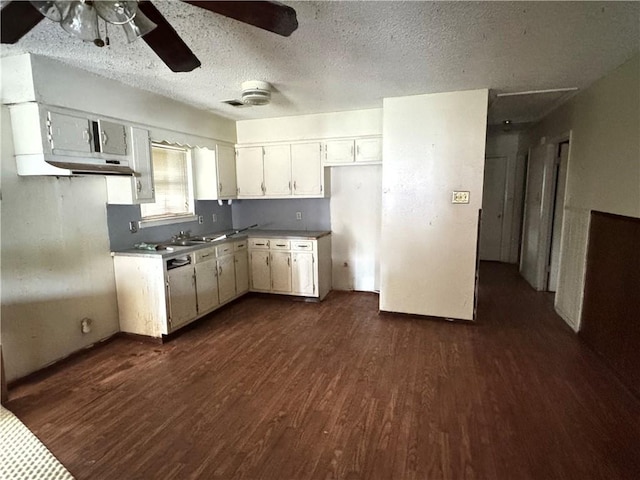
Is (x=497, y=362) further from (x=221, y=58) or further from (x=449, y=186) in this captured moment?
(x=221, y=58)

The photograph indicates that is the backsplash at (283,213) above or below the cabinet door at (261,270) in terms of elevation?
above

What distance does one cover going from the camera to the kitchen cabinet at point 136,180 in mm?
3221

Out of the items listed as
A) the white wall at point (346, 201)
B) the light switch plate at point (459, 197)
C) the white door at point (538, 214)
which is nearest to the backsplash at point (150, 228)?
the white wall at point (346, 201)

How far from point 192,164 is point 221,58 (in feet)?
7.23

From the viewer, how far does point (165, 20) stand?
1.56 m

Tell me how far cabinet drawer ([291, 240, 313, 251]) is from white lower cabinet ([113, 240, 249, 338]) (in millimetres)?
1143

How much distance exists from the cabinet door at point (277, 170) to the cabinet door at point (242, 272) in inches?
37.0

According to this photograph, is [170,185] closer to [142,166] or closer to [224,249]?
[142,166]

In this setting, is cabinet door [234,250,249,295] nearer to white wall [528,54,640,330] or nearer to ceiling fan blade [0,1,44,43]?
ceiling fan blade [0,1,44,43]

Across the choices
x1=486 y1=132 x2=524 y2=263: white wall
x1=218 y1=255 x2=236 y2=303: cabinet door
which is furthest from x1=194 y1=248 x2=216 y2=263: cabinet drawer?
x1=486 y1=132 x2=524 y2=263: white wall

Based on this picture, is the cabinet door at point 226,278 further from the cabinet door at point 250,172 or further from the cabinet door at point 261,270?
the cabinet door at point 250,172

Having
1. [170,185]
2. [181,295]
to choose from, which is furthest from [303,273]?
[170,185]

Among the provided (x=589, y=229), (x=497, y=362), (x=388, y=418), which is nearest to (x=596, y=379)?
(x=497, y=362)

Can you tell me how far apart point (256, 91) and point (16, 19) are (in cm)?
173
